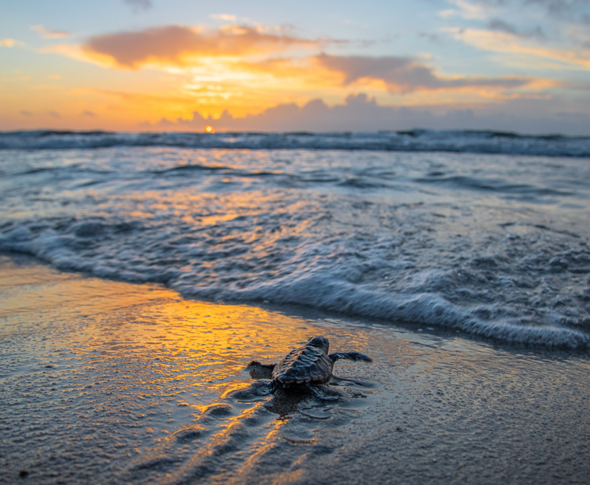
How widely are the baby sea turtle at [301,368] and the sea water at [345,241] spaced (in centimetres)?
109

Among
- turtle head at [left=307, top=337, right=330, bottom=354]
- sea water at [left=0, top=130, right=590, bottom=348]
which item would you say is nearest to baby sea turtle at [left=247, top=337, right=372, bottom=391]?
turtle head at [left=307, top=337, right=330, bottom=354]

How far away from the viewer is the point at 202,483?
1.35m

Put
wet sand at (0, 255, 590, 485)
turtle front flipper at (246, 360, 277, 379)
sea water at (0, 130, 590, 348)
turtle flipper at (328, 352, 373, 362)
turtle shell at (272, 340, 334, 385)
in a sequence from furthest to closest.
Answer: sea water at (0, 130, 590, 348), turtle flipper at (328, 352, 373, 362), turtle front flipper at (246, 360, 277, 379), turtle shell at (272, 340, 334, 385), wet sand at (0, 255, 590, 485)

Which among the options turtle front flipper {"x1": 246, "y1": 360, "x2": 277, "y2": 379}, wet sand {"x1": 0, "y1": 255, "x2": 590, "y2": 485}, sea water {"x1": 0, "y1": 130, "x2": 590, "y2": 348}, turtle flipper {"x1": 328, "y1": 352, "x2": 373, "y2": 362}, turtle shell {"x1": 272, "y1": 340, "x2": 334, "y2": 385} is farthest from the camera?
sea water {"x1": 0, "y1": 130, "x2": 590, "y2": 348}

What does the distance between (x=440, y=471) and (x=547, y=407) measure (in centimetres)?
78

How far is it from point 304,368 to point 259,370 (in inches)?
13.4

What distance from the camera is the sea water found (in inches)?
124

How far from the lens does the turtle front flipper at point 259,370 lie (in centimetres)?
208

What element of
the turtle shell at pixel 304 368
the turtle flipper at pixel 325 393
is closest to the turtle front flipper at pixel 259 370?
the turtle shell at pixel 304 368

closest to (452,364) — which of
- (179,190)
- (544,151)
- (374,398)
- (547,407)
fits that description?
(547,407)

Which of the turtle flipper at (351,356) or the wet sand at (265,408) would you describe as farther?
the turtle flipper at (351,356)

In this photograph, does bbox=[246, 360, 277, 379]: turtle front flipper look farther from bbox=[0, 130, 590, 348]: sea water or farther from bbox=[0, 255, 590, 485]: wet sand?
bbox=[0, 130, 590, 348]: sea water

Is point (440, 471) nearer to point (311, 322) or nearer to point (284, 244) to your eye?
point (311, 322)

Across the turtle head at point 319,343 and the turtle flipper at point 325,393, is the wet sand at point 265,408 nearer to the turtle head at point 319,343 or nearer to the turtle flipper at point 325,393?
the turtle flipper at point 325,393
